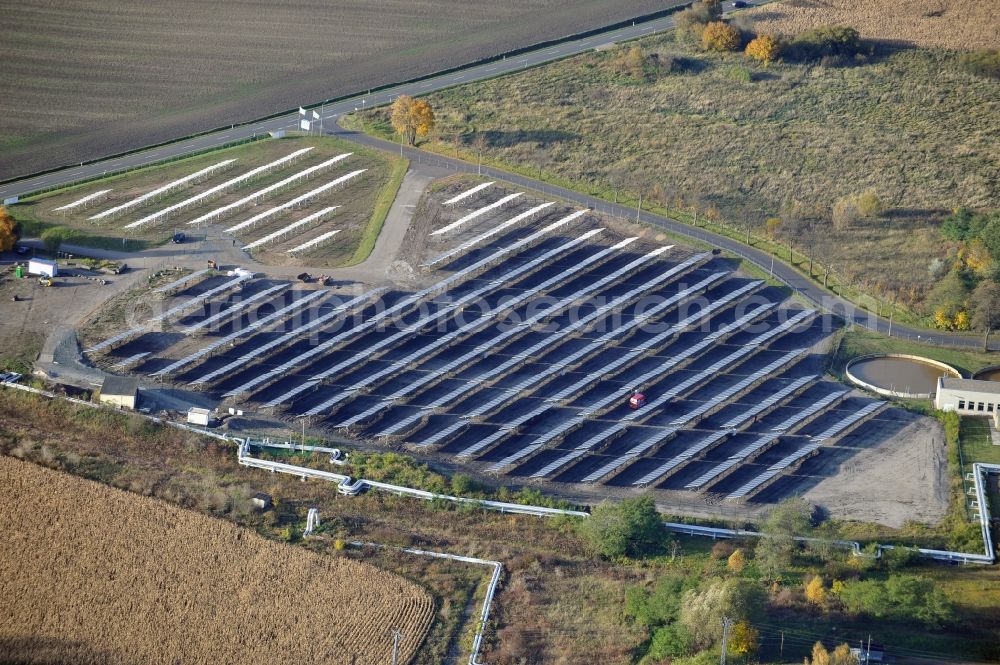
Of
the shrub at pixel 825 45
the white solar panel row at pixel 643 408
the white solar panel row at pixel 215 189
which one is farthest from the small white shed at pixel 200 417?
the shrub at pixel 825 45

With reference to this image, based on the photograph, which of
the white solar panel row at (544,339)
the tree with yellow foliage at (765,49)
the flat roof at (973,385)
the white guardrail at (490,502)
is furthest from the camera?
the tree with yellow foliage at (765,49)

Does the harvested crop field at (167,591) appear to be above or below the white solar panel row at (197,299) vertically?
below

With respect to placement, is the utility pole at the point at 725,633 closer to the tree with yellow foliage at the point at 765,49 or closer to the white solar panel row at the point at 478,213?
the white solar panel row at the point at 478,213

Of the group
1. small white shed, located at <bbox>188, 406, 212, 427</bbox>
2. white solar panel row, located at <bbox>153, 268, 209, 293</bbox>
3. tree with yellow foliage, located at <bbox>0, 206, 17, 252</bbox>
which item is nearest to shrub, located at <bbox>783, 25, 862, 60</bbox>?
white solar panel row, located at <bbox>153, 268, 209, 293</bbox>

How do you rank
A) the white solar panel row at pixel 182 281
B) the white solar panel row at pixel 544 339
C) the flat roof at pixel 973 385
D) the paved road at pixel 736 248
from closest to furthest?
the white solar panel row at pixel 544 339
the flat roof at pixel 973 385
the white solar panel row at pixel 182 281
the paved road at pixel 736 248

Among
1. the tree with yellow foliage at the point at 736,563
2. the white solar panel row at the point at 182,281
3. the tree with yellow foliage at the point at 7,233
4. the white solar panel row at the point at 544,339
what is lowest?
the tree with yellow foliage at the point at 736,563

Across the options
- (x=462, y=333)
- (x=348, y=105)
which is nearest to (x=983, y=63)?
(x=348, y=105)

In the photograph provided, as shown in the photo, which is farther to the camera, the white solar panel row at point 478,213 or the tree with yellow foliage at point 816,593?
the white solar panel row at point 478,213
